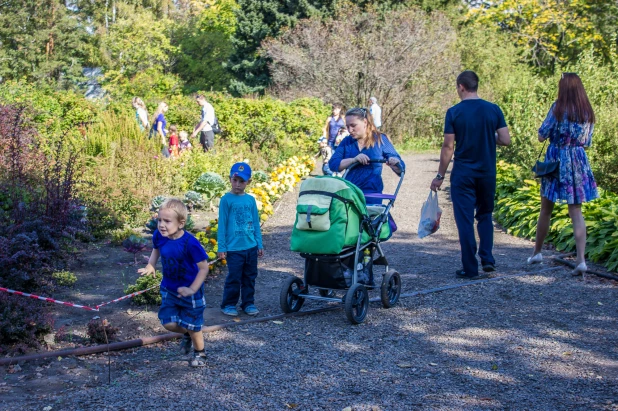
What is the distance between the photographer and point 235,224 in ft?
21.2

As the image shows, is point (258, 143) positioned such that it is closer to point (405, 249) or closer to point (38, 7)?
point (405, 249)

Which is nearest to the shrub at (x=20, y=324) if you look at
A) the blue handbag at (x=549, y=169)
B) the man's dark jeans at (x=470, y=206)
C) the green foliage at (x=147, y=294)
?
the green foliage at (x=147, y=294)

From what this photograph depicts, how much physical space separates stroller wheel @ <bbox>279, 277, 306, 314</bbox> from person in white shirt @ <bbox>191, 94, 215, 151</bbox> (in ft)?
32.4

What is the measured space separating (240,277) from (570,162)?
12.2 ft

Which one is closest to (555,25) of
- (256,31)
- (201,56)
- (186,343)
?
(256,31)

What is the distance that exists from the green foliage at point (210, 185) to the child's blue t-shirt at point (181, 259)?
7034 millimetres

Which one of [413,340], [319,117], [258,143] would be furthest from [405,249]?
[319,117]

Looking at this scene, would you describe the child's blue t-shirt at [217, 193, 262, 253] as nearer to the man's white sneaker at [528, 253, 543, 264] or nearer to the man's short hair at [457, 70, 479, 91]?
A: the man's short hair at [457, 70, 479, 91]

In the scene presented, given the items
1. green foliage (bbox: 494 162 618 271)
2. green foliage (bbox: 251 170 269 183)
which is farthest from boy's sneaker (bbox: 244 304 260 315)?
green foliage (bbox: 251 170 269 183)

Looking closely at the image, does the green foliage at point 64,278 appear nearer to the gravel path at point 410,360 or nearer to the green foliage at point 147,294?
the green foliage at point 147,294

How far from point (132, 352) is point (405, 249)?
197 inches

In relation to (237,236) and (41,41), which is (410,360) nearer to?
(237,236)

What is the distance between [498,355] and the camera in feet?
17.6

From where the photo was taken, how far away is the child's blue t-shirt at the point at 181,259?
4996 mm
